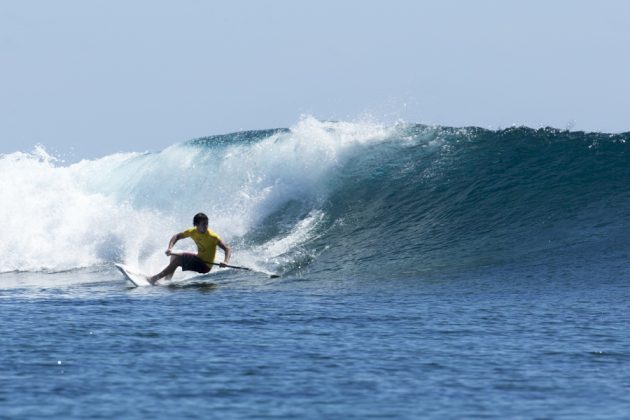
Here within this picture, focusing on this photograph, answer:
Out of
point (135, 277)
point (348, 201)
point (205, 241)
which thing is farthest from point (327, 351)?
point (348, 201)

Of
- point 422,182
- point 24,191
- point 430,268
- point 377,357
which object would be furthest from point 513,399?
point 24,191

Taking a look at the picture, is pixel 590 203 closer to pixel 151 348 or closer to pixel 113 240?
pixel 113 240

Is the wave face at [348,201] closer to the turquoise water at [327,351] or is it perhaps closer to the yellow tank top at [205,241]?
the yellow tank top at [205,241]

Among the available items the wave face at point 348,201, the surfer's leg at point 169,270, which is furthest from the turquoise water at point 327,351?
the wave face at point 348,201

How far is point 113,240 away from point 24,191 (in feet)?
15.9

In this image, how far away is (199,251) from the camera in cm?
1647

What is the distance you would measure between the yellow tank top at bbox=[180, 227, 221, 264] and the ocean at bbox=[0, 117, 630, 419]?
370 mm

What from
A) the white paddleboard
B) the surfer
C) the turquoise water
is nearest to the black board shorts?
the surfer

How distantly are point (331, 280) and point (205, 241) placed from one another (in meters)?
2.13

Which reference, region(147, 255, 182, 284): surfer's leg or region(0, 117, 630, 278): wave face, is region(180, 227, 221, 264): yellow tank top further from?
region(0, 117, 630, 278): wave face

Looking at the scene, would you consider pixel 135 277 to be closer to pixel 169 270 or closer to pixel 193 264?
pixel 169 270

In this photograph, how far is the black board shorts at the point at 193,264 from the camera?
53.6 ft

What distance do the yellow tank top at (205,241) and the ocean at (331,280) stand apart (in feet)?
1.21

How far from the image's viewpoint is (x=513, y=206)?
62.8 ft
